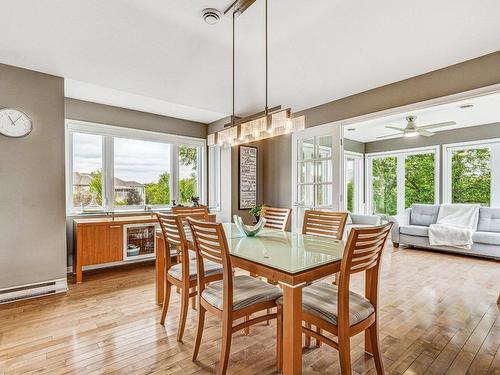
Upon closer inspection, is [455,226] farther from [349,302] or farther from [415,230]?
[349,302]

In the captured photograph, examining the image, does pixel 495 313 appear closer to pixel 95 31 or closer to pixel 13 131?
pixel 95 31

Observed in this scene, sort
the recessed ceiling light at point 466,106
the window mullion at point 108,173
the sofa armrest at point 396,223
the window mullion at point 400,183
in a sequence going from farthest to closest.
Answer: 1. the window mullion at point 400,183
2. the sofa armrest at point 396,223
3. the recessed ceiling light at point 466,106
4. the window mullion at point 108,173

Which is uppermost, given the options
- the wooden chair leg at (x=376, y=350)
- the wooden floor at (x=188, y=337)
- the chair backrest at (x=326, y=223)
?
the chair backrest at (x=326, y=223)

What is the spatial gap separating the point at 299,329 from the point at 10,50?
351cm

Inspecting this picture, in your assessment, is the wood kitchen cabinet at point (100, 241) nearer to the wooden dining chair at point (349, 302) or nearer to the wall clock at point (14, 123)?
the wall clock at point (14, 123)

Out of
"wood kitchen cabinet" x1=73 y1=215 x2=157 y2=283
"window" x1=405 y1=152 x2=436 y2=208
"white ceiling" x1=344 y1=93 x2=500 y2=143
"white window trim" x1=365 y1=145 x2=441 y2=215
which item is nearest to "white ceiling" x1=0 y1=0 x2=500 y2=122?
"white ceiling" x1=344 y1=93 x2=500 y2=143

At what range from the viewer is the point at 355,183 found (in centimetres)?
791

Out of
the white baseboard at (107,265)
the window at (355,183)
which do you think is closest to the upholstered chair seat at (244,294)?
the white baseboard at (107,265)

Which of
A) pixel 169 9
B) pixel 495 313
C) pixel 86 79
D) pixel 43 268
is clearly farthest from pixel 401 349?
pixel 86 79

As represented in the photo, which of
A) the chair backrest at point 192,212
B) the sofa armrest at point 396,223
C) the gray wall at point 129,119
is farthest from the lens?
the sofa armrest at point 396,223

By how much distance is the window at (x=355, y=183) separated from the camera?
780cm

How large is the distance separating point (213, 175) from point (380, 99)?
9.76ft

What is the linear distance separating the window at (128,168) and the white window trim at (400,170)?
16.4ft

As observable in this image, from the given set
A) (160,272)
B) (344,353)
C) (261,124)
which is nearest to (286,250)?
(344,353)
